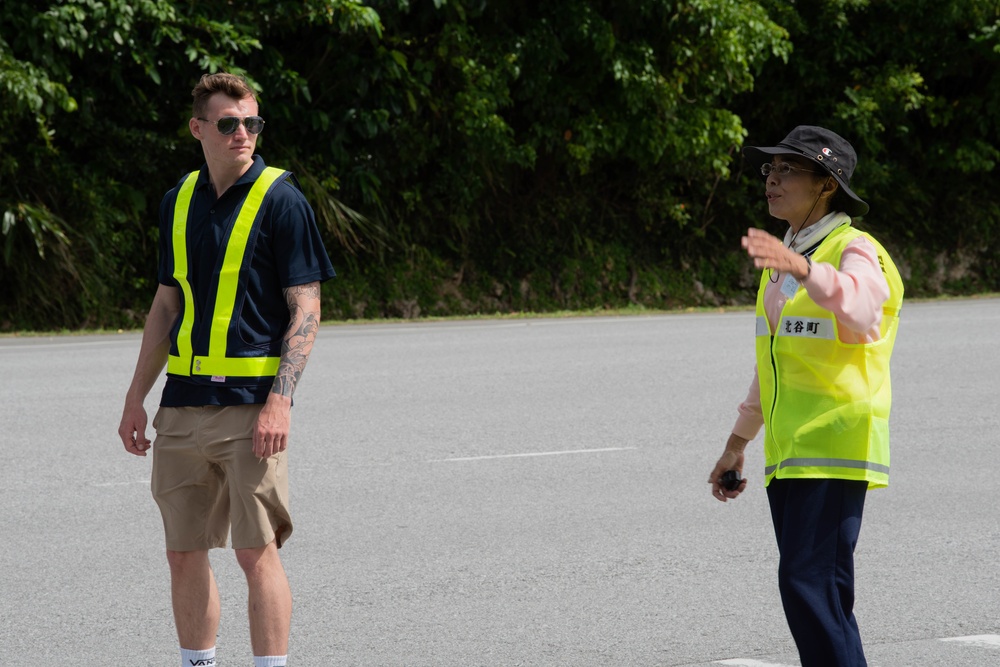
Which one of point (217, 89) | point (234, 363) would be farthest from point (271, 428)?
point (217, 89)

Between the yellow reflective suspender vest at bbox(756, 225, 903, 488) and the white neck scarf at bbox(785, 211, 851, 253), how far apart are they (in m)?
0.03

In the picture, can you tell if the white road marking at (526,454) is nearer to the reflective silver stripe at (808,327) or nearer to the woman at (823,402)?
the woman at (823,402)

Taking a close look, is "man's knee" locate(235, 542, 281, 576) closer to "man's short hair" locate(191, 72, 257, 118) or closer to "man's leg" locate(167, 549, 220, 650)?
"man's leg" locate(167, 549, 220, 650)

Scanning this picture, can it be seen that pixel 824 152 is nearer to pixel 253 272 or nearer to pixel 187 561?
pixel 253 272

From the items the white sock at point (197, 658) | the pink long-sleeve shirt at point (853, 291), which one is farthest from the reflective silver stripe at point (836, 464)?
the white sock at point (197, 658)

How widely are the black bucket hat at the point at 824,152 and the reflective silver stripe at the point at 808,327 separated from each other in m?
0.33

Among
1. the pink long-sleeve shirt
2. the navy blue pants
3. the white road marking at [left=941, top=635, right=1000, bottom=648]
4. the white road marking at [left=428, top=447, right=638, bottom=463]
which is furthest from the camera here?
the white road marking at [left=428, top=447, right=638, bottom=463]

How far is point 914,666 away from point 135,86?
56.0ft

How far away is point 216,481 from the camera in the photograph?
4137 millimetres

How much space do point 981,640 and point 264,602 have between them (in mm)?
2557

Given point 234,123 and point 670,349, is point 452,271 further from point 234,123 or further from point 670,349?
point 234,123

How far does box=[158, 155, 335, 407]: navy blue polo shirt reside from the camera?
4.01 metres

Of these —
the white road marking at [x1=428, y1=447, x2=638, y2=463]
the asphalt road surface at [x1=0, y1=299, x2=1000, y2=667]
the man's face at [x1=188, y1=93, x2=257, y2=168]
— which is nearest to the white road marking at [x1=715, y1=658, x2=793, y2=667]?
the asphalt road surface at [x1=0, y1=299, x2=1000, y2=667]

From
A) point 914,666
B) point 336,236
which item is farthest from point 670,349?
point 914,666
